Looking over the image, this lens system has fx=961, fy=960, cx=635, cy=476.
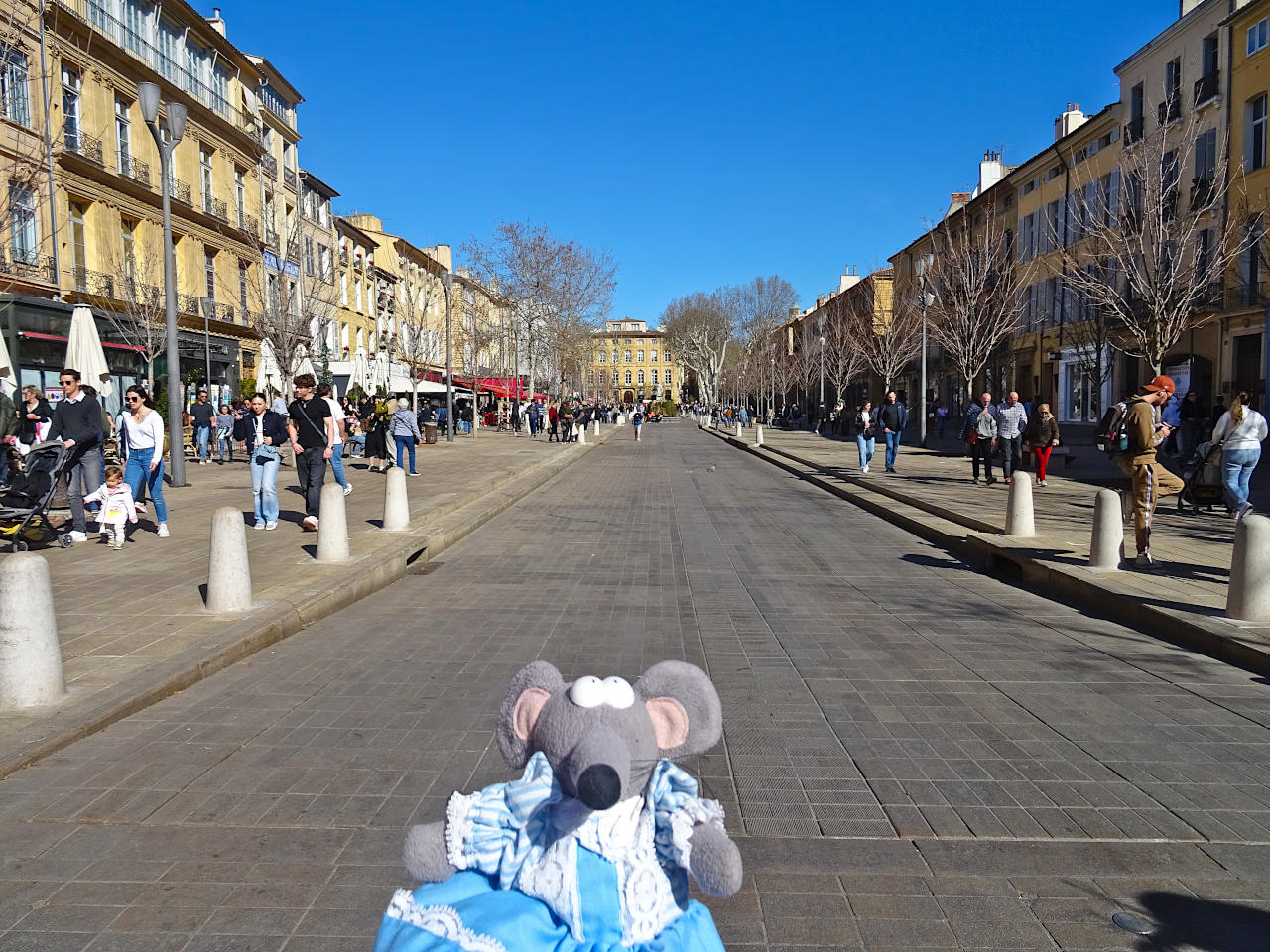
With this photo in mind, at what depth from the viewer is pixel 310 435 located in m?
11.9

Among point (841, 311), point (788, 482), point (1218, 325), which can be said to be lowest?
point (788, 482)

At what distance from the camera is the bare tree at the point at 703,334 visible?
9081 cm

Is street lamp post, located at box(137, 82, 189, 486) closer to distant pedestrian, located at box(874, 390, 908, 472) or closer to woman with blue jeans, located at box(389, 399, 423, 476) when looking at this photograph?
woman with blue jeans, located at box(389, 399, 423, 476)

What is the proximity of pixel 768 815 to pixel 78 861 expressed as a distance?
8.26 ft

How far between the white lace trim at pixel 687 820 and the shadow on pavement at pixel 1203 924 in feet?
5.37

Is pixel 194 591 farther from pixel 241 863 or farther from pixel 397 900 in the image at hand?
pixel 397 900

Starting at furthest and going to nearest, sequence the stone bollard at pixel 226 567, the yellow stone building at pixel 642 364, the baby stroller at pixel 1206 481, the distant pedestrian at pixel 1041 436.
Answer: the yellow stone building at pixel 642 364
the distant pedestrian at pixel 1041 436
the baby stroller at pixel 1206 481
the stone bollard at pixel 226 567

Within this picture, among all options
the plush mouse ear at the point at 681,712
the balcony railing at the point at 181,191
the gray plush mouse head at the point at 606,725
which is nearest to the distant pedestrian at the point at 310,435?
the gray plush mouse head at the point at 606,725

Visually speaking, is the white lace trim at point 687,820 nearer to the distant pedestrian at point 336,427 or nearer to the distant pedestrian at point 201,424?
the distant pedestrian at point 336,427

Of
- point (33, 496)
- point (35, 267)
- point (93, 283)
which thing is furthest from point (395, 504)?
point (93, 283)

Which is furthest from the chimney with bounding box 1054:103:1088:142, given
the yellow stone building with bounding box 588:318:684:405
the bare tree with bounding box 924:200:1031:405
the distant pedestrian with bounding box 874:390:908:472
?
the yellow stone building with bounding box 588:318:684:405

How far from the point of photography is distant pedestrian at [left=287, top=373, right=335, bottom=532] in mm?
11844

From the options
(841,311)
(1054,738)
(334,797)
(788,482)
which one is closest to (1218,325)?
(788,482)

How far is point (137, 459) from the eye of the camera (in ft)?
34.8
